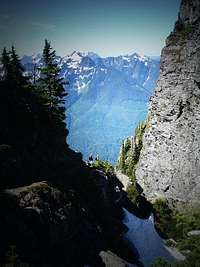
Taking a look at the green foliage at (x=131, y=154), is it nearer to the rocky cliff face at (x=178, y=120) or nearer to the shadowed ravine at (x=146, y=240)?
the rocky cliff face at (x=178, y=120)

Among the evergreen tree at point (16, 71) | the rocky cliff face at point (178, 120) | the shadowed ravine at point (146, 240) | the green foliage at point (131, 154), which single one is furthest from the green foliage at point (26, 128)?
the green foliage at point (131, 154)

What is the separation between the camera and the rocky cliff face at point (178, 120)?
197ft

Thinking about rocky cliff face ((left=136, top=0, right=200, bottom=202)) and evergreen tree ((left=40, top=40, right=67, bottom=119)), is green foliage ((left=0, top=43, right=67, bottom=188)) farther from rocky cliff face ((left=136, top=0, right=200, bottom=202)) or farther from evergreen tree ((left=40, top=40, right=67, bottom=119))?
rocky cliff face ((left=136, top=0, right=200, bottom=202))

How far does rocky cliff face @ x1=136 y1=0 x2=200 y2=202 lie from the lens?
197ft

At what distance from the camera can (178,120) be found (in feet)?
207

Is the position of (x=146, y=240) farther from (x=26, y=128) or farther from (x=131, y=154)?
(x=131, y=154)

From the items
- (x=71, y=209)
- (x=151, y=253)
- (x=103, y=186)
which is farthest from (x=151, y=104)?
(x=71, y=209)

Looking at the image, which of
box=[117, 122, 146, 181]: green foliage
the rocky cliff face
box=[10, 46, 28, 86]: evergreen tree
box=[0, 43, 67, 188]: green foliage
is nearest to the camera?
box=[0, 43, 67, 188]: green foliage

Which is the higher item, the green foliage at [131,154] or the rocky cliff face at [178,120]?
the rocky cliff face at [178,120]

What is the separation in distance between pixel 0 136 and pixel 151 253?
28898mm

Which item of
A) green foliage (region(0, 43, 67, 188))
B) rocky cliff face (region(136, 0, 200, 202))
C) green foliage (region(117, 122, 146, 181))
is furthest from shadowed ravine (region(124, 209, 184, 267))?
green foliage (region(117, 122, 146, 181))

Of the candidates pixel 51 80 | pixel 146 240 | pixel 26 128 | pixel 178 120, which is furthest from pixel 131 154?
pixel 26 128

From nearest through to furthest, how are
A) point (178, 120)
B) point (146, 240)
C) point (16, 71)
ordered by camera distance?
point (16, 71), point (146, 240), point (178, 120)

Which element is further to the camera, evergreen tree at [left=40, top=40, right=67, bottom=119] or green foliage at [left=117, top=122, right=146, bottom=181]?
green foliage at [left=117, top=122, right=146, bottom=181]
